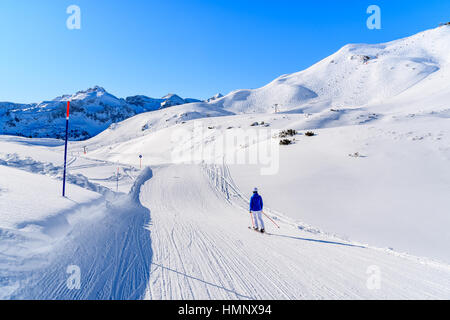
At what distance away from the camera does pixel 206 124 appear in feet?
166

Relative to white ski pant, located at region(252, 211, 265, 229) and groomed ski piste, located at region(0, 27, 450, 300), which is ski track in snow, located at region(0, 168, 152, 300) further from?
white ski pant, located at region(252, 211, 265, 229)

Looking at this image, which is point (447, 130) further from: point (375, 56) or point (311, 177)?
point (375, 56)

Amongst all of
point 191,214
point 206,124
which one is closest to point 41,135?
point 206,124

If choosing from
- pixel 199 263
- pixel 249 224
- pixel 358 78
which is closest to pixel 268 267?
pixel 199 263

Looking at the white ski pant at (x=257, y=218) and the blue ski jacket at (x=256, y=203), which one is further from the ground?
the blue ski jacket at (x=256, y=203)

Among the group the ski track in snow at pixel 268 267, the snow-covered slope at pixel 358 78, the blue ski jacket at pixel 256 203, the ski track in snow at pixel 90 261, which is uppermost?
the snow-covered slope at pixel 358 78

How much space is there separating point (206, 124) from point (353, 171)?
40.5m

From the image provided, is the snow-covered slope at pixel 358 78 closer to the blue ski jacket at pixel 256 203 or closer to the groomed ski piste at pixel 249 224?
the groomed ski piste at pixel 249 224

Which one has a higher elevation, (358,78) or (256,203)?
(358,78)

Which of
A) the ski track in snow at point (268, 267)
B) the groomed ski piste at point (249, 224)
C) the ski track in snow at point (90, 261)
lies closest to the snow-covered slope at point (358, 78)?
the groomed ski piste at point (249, 224)

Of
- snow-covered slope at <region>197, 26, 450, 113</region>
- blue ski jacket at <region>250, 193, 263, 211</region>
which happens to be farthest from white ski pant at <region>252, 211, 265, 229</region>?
snow-covered slope at <region>197, 26, 450, 113</region>

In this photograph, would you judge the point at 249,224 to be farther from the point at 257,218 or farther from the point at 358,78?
the point at 358,78

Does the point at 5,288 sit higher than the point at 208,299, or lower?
higher

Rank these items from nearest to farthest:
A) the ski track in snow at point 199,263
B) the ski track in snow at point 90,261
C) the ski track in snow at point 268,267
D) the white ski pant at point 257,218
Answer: the ski track in snow at point 90,261, the ski track in snow at point 199,263, the ski track in snow at point 268,267, the white ski pant at point 257,218
